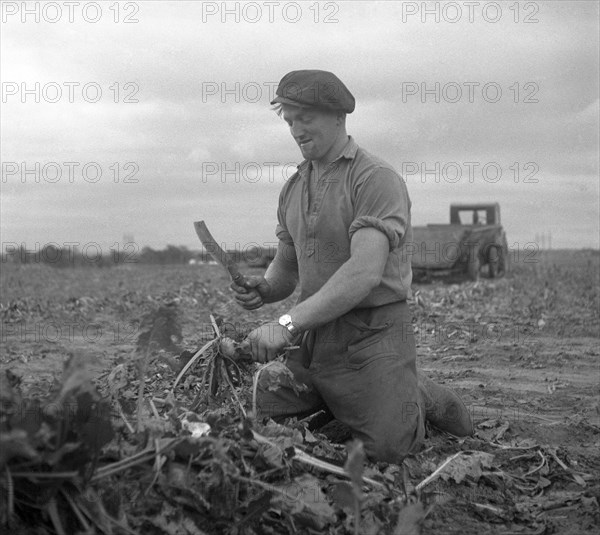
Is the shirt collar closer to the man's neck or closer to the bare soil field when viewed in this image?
the man's neck

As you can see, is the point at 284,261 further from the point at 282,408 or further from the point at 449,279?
the point at 449,279

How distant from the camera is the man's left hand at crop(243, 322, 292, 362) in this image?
12.8 feet

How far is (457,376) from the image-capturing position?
7023mm

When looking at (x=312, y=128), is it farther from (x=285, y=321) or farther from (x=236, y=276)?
(x=285, y=321)

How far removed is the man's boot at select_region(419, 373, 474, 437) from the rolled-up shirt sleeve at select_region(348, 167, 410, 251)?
0.86 metres

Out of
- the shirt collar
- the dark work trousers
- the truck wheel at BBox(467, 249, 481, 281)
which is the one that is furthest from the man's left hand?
the truck wheel at BBox(467, 249, 481, 281)

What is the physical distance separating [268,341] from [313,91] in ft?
3.98

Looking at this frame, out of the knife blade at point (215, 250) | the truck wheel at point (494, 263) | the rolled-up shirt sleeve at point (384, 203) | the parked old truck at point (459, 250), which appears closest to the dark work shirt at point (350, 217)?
the rolled-up shirt sleeve at point (384, 203)

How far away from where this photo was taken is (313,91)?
4.13m

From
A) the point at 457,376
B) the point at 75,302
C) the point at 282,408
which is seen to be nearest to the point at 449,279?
the point at 75,302

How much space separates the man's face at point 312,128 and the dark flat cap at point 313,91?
0.04 meters

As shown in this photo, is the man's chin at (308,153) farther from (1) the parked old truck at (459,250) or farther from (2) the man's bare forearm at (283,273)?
(1) the parked old truck at (459,250)

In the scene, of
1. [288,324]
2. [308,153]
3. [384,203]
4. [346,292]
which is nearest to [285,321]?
[288,324]

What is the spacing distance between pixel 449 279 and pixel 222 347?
1595cm
